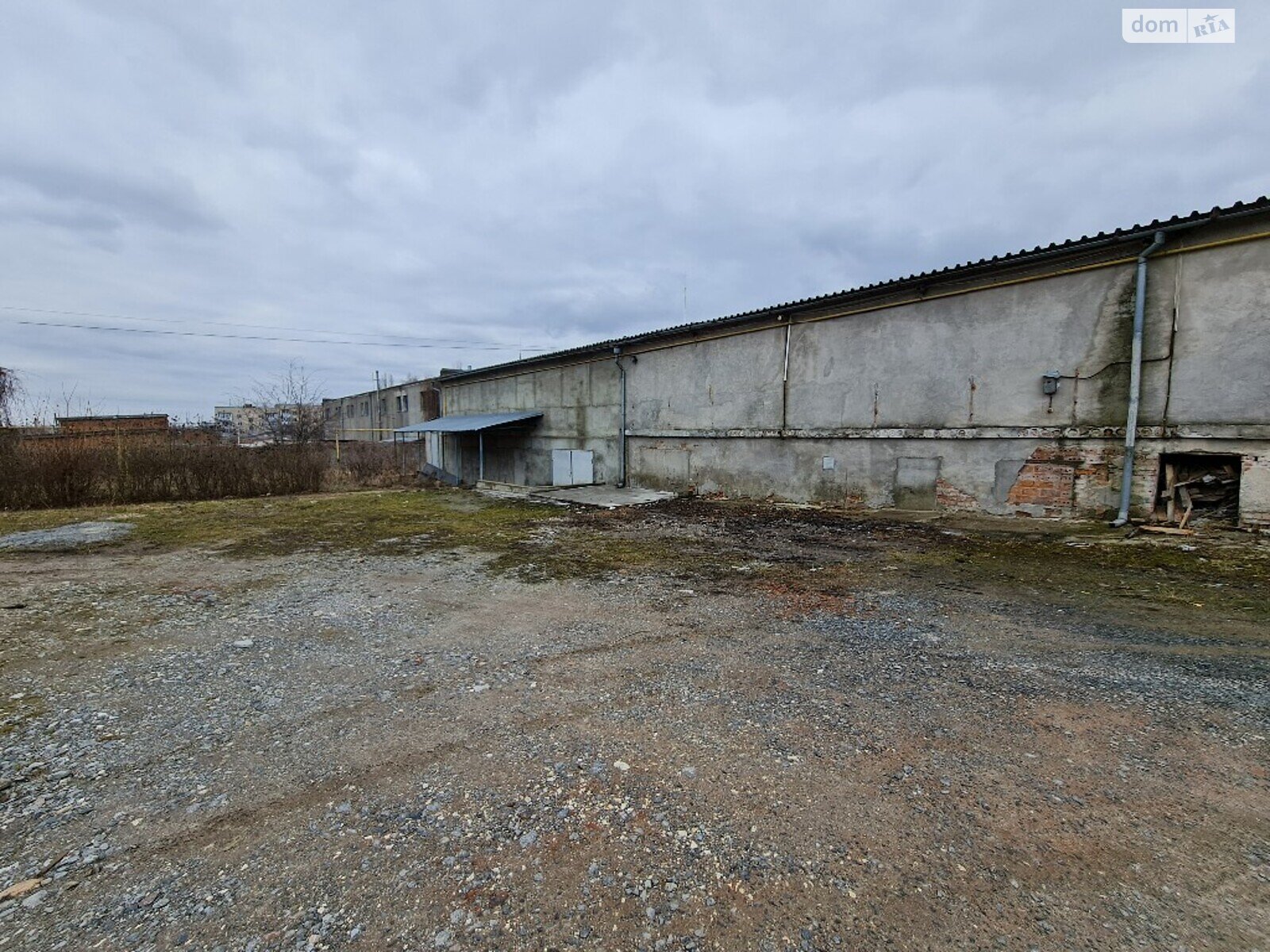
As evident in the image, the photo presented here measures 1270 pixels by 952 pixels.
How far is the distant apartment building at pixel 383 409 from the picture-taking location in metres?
35.6

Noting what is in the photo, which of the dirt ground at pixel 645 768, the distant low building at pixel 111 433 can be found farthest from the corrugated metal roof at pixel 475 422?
the dirt ground at pixel 645 768

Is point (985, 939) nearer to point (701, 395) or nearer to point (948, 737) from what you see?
point (948, 737)

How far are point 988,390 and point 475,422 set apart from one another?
627 inches

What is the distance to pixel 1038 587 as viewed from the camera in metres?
5.52

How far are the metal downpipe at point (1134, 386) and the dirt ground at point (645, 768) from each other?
2.78 m

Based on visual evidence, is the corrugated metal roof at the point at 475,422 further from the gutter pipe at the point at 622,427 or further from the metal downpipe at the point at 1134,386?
the metal downpipe at the point at 1134,386

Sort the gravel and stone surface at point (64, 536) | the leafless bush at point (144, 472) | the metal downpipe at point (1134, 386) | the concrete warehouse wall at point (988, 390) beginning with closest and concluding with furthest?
1. the concrete warehouse wall at point (988, 390)
2. the metal downpipe at point (1134, 386)
3. the gravel and stone surface at point (64, 536)
4. the leafless bush at point (144, 472)

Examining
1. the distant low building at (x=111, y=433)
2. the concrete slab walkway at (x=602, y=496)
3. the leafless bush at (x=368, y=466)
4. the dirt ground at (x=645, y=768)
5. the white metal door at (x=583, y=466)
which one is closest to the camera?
the dirt ground at (x=645, y=768)

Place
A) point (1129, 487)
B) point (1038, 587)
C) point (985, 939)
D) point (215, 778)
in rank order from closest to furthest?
point (985, 939), point (215, 778), point (1038, 587), point (1129, 487)

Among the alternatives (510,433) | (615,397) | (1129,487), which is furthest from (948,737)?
(510,433)

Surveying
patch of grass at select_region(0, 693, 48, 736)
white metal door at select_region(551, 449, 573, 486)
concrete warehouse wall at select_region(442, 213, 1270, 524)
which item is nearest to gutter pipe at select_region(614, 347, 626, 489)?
concrete warehouse wall at select_region(442, 213, 1270, 524)

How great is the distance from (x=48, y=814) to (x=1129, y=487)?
11808mm

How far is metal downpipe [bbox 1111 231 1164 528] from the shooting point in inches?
312

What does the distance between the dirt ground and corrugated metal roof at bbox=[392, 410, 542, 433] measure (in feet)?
41.8
